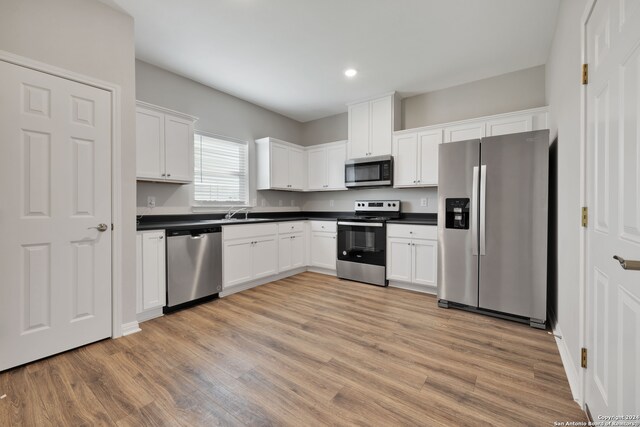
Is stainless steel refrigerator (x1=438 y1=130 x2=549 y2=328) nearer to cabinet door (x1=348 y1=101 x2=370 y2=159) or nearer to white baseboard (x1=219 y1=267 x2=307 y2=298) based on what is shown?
cabinet door (x1=348 y1=101 x2=370 y2=159)

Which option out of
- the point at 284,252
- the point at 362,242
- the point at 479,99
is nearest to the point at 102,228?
the point at 284,252

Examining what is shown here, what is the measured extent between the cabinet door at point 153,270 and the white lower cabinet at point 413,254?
2.76 metres

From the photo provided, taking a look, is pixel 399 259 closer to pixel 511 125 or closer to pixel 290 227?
pixel 290 227

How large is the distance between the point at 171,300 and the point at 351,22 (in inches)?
129

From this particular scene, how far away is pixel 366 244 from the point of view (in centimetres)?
407

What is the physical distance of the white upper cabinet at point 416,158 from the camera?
12.3 ft

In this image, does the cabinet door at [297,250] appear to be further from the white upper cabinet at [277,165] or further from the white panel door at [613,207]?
the white panel door at [613,207]

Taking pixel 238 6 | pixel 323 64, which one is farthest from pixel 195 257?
pixel 323 64

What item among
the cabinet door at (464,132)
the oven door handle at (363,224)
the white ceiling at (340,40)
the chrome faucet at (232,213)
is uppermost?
the white ceiling at (340,40)

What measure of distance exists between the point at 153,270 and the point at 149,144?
1344 millimetres

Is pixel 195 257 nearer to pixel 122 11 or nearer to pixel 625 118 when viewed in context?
pixel 122 11

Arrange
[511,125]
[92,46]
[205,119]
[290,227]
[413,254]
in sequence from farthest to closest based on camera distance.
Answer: [290,227]
[205,119]
[413,254]
[511,125]
[92,46]

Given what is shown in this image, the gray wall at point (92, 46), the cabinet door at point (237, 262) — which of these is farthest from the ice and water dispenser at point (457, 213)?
the gray wall at point (92, 46)

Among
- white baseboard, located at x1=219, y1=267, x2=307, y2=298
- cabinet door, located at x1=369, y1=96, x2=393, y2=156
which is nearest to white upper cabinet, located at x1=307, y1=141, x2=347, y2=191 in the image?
cabinet door, located at x1=369, y1=96, x2=393, y2=156
